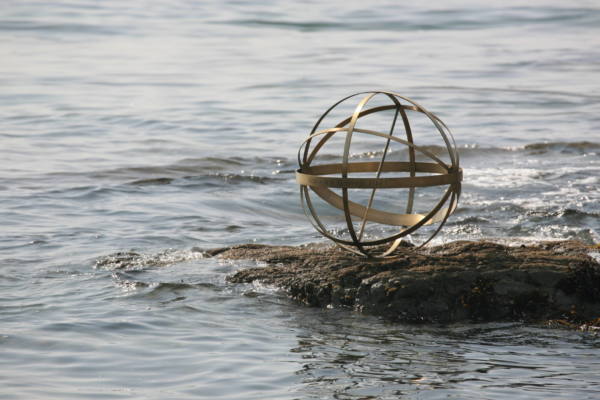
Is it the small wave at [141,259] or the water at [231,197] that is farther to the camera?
the small wave at [141,259]

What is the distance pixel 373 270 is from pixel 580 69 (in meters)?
17.6

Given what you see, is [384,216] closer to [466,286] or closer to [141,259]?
[466,286]

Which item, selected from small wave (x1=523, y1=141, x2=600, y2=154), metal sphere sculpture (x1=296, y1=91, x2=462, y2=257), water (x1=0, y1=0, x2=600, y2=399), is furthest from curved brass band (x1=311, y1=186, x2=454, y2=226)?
small wave (x1=523, y1=141, x2=600, y2=154)

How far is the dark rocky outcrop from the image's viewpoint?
603 cm

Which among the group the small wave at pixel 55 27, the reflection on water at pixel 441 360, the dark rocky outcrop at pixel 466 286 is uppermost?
the small wave at pixel 55 27

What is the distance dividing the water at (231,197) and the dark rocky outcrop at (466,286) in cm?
14

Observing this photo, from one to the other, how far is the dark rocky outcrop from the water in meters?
0.14

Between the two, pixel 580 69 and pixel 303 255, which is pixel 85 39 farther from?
pixel 303 255

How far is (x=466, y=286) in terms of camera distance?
239 inches

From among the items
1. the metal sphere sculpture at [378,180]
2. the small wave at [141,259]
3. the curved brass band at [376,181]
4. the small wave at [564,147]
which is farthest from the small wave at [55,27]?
the curved brass band at [376,181]

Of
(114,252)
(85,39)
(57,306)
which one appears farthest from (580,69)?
(57,306)

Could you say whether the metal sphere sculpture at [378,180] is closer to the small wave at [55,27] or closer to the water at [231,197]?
the water at [231,197]

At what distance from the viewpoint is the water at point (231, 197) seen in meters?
5.34

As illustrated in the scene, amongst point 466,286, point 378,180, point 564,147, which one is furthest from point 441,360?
point 564,147
